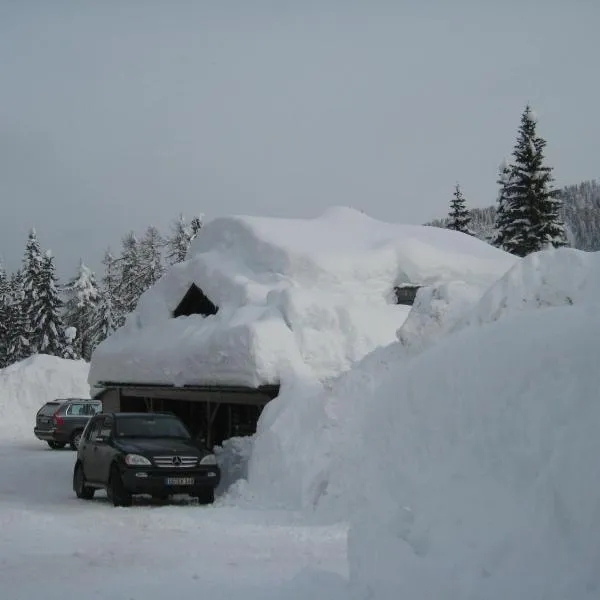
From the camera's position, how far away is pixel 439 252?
23.3 m

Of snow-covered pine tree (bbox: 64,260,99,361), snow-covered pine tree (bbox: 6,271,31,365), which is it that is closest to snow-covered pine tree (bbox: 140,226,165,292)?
snow-covered pine tree (bbox: 64,260,99,361)

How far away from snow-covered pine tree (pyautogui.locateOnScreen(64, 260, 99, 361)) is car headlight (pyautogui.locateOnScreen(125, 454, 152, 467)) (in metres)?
55.8

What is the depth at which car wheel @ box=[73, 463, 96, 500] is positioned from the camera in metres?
16.2

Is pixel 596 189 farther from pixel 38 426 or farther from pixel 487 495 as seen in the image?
pixel 487 495

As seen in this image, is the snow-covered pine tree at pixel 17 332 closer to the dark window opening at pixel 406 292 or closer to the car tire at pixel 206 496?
the dark window opening at pixel 406 292

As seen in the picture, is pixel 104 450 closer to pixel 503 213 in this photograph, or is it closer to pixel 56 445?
pixel 56 445

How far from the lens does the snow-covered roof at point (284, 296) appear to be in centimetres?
1809

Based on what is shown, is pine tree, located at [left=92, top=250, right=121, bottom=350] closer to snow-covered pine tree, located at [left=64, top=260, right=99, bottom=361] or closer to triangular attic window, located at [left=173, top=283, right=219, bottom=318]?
snow-covered pine tree, located at [left=64, top=260, right=99, bottom=361]

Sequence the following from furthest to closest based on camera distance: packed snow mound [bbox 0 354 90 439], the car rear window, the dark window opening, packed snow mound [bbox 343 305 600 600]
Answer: packed snow mound [bbox 0 354 90 439] < the car rear window < the dark window opening < packed snow mound [bbox 343 305 600 600]

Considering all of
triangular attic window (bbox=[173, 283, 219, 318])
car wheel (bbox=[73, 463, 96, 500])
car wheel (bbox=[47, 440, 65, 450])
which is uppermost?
triangular attic window (bbox=[173, 283, 219, 318])

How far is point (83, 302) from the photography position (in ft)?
229

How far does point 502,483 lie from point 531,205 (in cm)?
3740

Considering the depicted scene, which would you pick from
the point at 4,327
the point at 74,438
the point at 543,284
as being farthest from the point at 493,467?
the point at 4,327

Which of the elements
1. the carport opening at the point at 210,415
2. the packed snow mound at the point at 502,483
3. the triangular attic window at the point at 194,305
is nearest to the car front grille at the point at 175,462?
the carport opening at the point at 210,415
